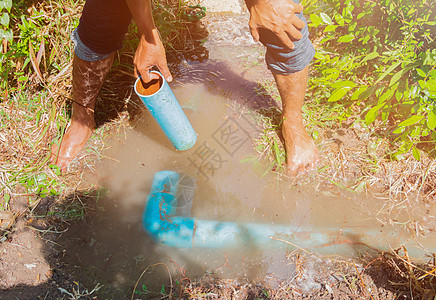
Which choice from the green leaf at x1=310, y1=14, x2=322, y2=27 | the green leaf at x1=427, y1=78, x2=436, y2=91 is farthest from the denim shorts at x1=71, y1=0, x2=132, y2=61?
the green leaf at x1=427, y1=78, x2=436, y2=91

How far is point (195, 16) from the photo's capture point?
2863mm

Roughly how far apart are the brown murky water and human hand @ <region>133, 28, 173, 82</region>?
0.63 m

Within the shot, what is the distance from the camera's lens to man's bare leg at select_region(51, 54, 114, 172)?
6.52ft

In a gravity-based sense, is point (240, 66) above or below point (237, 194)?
above

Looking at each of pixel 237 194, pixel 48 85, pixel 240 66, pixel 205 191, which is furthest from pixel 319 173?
pixel 48 85

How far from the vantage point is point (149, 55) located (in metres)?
1.66

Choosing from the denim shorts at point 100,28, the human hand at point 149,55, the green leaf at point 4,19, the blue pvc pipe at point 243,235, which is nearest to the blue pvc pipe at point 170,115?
the human hand at point 149,55

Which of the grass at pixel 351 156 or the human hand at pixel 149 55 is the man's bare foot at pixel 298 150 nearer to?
the grass at pixel 351 156

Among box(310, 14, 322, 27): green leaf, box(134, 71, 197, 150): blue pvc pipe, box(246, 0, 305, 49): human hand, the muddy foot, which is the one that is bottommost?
the muddy foot

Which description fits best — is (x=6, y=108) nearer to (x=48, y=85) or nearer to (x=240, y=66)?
(x=48, y=85)

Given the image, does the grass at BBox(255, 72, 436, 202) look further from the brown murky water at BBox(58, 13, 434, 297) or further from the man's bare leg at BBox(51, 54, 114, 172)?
the man's bare leg at BBox(51, 54, 114, 172)

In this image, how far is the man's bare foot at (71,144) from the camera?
2.11 meters

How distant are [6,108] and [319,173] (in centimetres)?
240

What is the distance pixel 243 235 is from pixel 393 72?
164 centimetres
